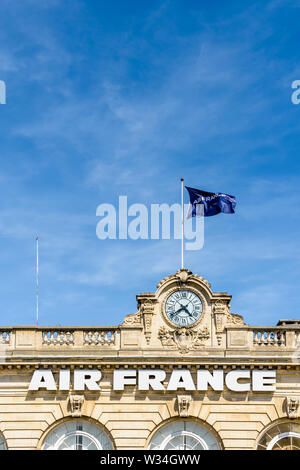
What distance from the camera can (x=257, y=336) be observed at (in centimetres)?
5784

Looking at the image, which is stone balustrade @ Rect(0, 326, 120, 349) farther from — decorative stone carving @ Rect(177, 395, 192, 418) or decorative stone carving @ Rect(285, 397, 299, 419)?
decorative stone carving @ Rect(285, 397, 299, 419)

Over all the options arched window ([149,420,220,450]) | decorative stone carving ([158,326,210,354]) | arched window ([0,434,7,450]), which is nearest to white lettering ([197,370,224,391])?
decorative stone carving ([158,326,210,354])

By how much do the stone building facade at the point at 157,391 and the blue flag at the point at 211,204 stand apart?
21.1 feet

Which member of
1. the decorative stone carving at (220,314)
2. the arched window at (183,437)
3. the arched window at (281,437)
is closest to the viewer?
the arched window at (281,437)

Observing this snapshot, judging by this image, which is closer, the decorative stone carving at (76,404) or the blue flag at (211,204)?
the decorative stone carving at (76,404)

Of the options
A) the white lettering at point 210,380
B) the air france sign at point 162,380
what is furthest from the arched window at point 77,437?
the white lettering at point 210,380

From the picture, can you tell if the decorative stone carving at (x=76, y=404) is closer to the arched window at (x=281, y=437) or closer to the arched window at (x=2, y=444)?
the arched window at (x=2, y=444)

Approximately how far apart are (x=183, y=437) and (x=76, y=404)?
18.6ft

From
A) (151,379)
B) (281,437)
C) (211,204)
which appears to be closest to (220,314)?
(151,379)

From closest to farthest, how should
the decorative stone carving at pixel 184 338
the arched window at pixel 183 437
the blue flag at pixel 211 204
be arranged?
the arched window at pixel 183 437
the decorative stone carving at pixel 184 338
the blue flag at pixel 211 204

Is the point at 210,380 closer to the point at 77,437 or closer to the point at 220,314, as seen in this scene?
the point at 220,314

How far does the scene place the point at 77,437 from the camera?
186 feet

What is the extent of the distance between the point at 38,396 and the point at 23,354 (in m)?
2.28

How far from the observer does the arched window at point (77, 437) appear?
5659cm
